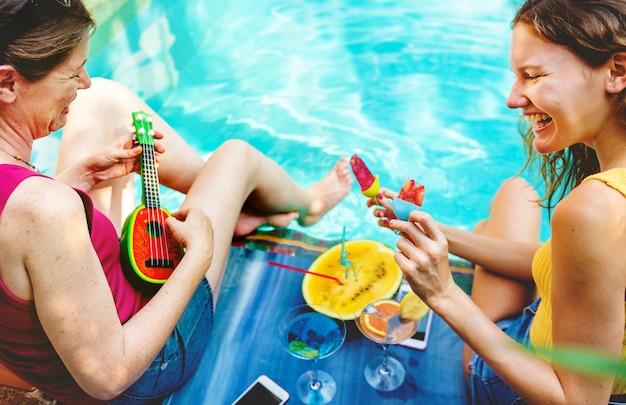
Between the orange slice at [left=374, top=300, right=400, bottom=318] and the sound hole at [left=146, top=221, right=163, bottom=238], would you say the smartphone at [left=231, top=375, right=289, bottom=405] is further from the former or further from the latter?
the sound hole at [left=146, top=221, right=163, bottom=238]

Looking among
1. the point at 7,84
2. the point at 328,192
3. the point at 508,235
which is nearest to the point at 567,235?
the point at 508,235

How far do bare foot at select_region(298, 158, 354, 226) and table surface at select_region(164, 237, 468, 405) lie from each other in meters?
0.67

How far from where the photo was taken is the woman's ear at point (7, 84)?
134 centimetres

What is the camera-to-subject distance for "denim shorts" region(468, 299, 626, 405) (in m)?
1.85

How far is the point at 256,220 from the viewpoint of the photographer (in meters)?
2.94

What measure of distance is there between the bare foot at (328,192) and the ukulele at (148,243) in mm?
1220

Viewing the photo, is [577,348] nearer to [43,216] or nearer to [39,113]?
[43,216]

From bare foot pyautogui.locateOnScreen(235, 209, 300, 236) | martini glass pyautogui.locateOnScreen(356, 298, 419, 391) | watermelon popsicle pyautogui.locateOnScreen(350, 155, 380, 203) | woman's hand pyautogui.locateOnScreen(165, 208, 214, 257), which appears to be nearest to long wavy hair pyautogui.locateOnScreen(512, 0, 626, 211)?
watermelon popsicle pyautogui.locateOnScreen(350, 155, 380, 203)

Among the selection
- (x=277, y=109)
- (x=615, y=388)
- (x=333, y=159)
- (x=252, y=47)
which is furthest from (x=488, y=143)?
(x=615, y=388)

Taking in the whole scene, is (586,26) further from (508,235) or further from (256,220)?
(256,220)

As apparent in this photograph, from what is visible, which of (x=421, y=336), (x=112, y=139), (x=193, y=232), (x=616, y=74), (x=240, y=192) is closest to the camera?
(x=616, y=74)

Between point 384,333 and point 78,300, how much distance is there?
1.13m

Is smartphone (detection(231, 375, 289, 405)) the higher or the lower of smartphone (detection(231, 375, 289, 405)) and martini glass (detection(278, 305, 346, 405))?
the lower

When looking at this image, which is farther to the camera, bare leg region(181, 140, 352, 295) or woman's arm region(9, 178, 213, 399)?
bare leg region(181, 140, 352, 295)
